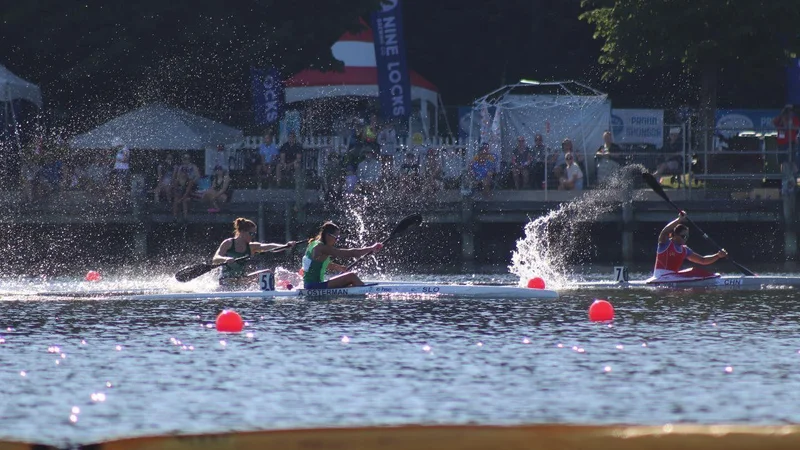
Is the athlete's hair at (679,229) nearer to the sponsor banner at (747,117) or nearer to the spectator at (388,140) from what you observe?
the spectator at (388,140)

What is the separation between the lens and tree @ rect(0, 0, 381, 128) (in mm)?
37344

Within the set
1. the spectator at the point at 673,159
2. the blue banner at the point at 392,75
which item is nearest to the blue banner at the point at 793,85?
the spectator at the point at 673,159

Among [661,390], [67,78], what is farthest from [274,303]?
[67,78]

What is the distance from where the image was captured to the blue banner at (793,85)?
40875 millimetres

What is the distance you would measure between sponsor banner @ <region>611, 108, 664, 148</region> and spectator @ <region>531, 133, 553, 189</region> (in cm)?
468

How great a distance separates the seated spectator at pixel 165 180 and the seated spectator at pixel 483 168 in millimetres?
6840

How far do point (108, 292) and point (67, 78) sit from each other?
45.4ft

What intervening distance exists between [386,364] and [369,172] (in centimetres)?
1719

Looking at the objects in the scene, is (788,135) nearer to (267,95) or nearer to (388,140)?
(388,140)

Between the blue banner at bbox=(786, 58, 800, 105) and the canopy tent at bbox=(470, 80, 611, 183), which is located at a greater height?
the blue banner at bbox=(786, 58, 800, 105)

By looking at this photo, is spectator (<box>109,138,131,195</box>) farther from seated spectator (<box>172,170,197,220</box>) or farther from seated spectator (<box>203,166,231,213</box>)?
seated spectator (<box>203,166,231,213</box>)

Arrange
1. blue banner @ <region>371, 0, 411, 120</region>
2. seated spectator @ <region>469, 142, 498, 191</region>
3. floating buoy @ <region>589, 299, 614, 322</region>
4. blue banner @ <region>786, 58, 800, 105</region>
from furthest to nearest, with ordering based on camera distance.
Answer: blue banner @ <region>786, 58, 800, 105</region> < blue banner @ <region>371, 0, 411, 120</region> < seated spectator @ <region>469, 142, 498, 191</region> < floating buoy @ <region>589, 299, 614, 322</region>

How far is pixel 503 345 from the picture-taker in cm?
1791

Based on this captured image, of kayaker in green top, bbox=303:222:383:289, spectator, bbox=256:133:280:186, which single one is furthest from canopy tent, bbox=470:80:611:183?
kayaker in green top, bbox=303:222:383:289
